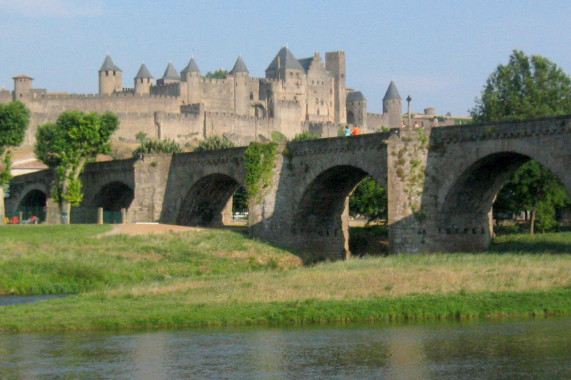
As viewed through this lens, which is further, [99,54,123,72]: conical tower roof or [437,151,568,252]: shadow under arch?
[99,54,123,72]: conical tower roof

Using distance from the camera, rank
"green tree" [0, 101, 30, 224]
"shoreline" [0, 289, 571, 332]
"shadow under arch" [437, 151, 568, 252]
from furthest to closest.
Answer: "green tree" [0, 101, 30, 224] < "shadow under arch" [437, 151, 568, 252] < "shoreline" [0, 289, 571, 332]

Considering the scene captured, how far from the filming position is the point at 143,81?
5167 inches

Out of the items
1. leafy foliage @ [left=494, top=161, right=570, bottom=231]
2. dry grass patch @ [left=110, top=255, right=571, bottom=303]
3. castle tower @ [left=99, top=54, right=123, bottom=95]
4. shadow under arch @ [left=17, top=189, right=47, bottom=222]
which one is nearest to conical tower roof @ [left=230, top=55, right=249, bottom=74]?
castle tower @ [left=99, top=54, right=123, bottom=95]

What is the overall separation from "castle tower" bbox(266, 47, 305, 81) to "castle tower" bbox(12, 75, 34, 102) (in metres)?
37.6

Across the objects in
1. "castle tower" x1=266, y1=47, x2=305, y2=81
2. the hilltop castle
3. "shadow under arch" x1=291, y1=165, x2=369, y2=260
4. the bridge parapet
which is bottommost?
"shadow under arch" x1=291, y1=165, x2=369, y2=260

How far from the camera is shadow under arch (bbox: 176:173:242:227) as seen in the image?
57047mm

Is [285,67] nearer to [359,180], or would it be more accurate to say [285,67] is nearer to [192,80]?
[192,80]

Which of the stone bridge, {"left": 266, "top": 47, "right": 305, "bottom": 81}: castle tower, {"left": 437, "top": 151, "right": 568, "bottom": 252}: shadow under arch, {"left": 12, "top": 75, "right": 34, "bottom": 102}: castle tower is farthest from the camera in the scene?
{"left": 266, "top": 47, "right": 305, "bottom": 81}: castle tower

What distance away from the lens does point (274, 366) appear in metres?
20.2

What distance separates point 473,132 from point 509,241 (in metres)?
9.98

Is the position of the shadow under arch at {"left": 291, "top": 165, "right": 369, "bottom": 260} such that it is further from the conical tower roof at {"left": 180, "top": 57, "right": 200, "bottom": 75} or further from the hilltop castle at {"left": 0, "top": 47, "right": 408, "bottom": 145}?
the conical tower roof at {"left": 180, "top": 57, "right": 200, "bottom": 75}

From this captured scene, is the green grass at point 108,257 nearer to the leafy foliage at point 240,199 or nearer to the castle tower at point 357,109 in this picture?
the leafy foliage at point 240,199

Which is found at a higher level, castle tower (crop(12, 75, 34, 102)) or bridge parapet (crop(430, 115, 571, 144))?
castle tower (crop(12, 75, 34, 102))

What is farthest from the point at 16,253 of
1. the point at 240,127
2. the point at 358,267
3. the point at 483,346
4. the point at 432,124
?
the point at 240,127
